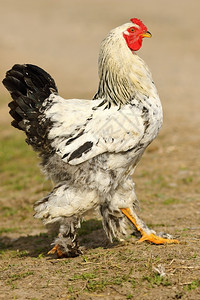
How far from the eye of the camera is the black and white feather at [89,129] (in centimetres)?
505

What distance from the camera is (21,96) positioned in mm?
5359

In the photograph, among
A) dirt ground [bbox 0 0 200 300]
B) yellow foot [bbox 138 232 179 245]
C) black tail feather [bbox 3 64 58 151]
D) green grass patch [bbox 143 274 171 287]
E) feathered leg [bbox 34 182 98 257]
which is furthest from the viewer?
yellow foot [bbox 138 232 179 245]

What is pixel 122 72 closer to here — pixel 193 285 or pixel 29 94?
pixel 29 94

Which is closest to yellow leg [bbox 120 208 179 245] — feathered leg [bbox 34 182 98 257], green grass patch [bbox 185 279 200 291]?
feathered leg [bbox 34 182 98 257]

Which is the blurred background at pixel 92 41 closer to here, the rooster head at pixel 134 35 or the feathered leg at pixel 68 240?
the rooster head at pixel 134 35

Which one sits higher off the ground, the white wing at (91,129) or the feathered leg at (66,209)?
the white wing at (91,129)

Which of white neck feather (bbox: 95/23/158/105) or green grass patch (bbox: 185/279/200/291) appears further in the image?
white neck feather (bbox: 95/23/158/105)

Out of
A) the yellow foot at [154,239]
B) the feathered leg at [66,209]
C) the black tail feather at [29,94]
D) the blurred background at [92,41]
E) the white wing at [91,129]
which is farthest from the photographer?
the blurred background at [92,41]

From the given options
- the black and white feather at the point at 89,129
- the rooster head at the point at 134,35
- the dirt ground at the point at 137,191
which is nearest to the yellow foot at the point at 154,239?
the dirt ground at the point at 137,191

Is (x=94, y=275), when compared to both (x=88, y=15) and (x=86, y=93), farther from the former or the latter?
(x=88, y=15)

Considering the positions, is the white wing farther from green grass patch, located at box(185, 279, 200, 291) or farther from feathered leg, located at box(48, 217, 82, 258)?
green grass patch, located at box(185, 279, 200, 291)

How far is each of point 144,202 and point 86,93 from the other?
892cm

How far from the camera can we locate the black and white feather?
A: 5047 millimetres

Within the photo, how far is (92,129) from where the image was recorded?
16.7 ft
